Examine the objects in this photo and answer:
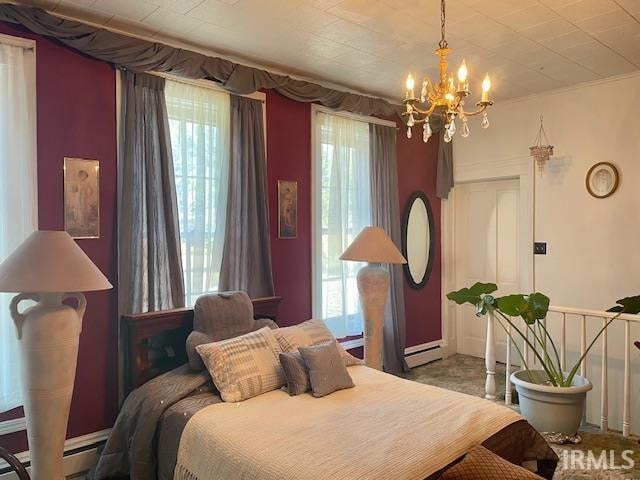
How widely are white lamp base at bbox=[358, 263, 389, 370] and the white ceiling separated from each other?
1640mm

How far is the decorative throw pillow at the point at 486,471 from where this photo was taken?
167 centimetres

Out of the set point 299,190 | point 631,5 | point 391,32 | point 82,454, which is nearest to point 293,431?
point 82,454

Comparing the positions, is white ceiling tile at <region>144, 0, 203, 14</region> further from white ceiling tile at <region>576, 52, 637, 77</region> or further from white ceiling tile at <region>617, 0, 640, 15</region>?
white ceiling tile at <region>576, 52, 637, 77</region>

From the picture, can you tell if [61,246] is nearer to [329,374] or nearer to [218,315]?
[218,315]

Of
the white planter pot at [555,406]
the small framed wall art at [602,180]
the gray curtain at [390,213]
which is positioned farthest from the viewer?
the gray curtain at [390,213]

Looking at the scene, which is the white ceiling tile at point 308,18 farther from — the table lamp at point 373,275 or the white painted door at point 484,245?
the white painted door at point 484,245

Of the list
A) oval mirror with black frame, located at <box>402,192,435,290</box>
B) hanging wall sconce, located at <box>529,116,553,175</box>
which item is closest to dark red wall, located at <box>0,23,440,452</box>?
oval mirror with black frame, located at <box>402,192,435,290</box>

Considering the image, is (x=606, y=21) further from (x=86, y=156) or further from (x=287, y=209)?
(x=86, y=156)

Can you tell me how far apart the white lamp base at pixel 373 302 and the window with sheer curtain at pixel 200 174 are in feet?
3.78

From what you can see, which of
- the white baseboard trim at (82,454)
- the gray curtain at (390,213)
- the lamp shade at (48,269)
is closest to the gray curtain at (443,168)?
the gray curtain at (390,213)

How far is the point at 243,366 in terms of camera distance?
2666mm

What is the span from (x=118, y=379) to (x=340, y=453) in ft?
5.63

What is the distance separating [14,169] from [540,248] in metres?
4.25

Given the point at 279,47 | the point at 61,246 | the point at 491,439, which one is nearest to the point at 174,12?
the point at 279,47
